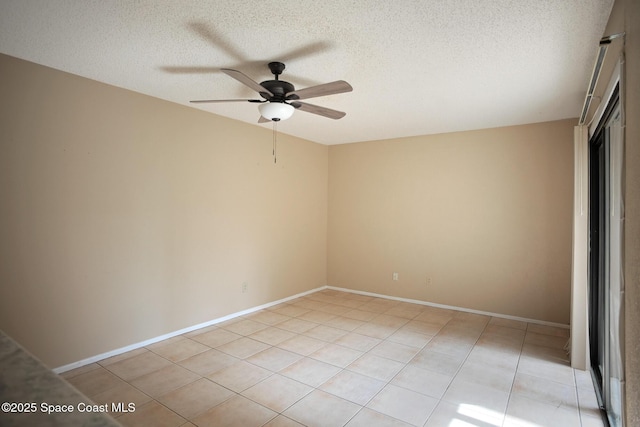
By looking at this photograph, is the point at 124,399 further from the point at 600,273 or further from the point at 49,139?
the point at 600,273

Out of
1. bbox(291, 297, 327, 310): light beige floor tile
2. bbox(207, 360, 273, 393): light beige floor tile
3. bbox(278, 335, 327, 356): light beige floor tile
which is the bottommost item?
bbox(207, 360, 273, 393): light beige floor tile

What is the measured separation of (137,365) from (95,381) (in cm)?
33

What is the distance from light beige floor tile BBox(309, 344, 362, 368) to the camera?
3.05 meters

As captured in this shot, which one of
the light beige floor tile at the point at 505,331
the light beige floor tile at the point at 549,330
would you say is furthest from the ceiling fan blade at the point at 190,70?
the light beige floor tile at the point at 549,330

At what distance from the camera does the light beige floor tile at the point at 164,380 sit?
252 cm

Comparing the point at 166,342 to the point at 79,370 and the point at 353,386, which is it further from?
the point at 353,386

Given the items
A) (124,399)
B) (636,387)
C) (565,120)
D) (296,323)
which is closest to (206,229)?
(296,323)

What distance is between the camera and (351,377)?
2.76 metres

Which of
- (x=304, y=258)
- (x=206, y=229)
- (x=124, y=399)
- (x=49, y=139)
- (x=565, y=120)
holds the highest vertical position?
(x=565, y=120)

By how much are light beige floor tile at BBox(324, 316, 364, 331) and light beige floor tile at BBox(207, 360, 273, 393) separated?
4.25 feet

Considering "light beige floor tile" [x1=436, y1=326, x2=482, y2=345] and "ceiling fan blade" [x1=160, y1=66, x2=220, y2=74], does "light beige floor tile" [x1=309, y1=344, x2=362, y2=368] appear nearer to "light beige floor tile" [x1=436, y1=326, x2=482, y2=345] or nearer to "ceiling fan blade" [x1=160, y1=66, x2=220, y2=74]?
"light beige floor tile" [x1=436, y1=326, x2=482, y2=345]

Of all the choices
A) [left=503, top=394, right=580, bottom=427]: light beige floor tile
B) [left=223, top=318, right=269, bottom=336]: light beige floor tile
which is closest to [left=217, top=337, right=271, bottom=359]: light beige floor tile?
[left=223, top=318, right=269, bottom=336]: light beige floor tile

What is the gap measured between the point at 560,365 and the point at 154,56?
4.29 meters

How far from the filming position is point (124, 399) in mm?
2385
